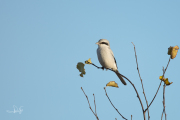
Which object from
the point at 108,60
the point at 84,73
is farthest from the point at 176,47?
the point at 108,60

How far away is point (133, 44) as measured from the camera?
305cm

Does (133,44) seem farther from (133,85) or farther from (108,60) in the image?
(108,60)

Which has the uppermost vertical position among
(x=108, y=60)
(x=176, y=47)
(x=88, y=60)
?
(x=108, y=60)

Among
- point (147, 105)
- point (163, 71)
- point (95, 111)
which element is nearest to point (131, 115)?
point (147, 105)

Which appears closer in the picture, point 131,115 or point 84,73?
point 131,115

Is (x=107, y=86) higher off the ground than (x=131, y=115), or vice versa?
(x=107, y=86)

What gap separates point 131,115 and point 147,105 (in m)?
0.25

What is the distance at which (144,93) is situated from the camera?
2.72m

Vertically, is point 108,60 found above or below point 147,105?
above

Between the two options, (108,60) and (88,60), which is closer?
(88,60)

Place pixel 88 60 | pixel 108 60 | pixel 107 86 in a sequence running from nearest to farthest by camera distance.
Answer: pixel 107 86 → pixel 88 60 → pixel 108 60

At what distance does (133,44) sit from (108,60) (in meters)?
3.52

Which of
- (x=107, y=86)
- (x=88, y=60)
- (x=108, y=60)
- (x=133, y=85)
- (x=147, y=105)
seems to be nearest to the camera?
(x=147, y=105)

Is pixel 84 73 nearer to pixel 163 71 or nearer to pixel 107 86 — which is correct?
pixel 107 86
